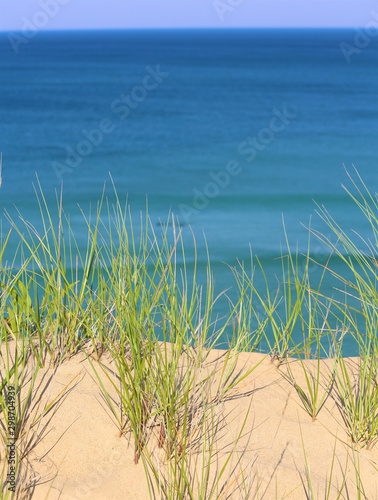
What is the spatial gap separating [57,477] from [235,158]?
26.4 ft

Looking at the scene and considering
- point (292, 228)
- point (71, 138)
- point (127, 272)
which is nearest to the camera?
point (127, 272)

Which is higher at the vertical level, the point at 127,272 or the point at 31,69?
the point at 31,69

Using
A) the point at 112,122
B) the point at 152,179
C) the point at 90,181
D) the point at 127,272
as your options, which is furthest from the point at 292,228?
the point at 112,122

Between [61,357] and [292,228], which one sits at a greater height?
[292,228]

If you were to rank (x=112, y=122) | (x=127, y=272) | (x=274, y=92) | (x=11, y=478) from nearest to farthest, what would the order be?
(x=11, y=478) < (x=127, y=272) < (x=112, y=122) < (x=274, y=92)

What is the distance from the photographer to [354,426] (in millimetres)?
1535

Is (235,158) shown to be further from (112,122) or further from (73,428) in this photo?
(73,428)

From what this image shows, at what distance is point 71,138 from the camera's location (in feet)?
33.8

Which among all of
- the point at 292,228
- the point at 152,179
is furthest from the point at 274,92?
the point at 292,228

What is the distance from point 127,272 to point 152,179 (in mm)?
6475

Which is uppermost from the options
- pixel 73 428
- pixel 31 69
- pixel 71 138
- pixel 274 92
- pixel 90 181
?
pixel 31 69

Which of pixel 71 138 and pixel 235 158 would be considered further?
pixel 71 138

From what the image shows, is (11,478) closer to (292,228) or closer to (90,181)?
(292,228)

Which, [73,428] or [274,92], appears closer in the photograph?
[73,428]
